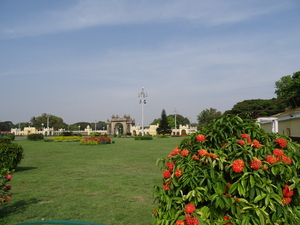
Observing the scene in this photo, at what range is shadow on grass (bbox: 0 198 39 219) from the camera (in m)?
3.90

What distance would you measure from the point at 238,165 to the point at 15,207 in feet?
12.7

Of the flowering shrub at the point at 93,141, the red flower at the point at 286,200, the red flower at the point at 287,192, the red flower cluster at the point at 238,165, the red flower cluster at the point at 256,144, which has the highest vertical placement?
the red flower cluster at the point at 256,144

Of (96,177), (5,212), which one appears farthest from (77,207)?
(96,177)

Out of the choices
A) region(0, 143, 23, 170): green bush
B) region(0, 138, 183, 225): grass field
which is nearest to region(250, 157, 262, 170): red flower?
region(0, 138, 183, 225): grass field

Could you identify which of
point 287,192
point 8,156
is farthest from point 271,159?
point 8,156

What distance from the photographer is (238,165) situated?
1.99 metres

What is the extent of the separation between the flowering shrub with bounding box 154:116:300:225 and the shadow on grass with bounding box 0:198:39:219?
282 centimetres

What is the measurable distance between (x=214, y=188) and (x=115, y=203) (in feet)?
9.35

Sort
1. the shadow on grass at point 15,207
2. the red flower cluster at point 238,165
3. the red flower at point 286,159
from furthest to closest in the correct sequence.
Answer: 1. the shadow on grass at point 15,207
2. the red flower at point 286,159
3. the red flower cluster at point 238,165

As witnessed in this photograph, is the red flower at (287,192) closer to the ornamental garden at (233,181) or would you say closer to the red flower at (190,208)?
the ornamental garden at (233,181)

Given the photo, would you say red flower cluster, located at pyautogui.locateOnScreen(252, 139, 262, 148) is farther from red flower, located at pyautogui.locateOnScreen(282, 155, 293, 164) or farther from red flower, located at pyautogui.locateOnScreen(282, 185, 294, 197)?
red flower, located at pyautogui.locateOnScreen(282, 185, 294, 197)

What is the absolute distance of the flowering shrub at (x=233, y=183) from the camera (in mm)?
1917

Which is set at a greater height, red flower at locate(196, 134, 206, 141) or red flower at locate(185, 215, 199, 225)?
A: red flower at locate(196, 134, 206, 141)

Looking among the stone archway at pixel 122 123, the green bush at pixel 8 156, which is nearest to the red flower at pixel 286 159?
the green bush at pixel 8 156
